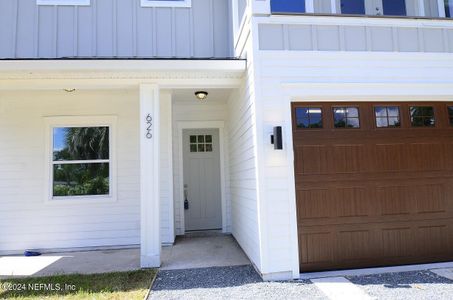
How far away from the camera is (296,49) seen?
471cm

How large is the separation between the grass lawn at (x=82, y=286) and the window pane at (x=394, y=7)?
6.15 metres

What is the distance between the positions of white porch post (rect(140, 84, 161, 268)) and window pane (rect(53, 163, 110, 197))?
1.92 m

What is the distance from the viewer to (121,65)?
5020 mm

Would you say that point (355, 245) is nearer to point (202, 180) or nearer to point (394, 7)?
point (202, 180)

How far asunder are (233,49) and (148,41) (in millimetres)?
1550

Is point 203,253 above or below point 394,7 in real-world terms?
below

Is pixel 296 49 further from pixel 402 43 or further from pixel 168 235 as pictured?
pixel 168 235

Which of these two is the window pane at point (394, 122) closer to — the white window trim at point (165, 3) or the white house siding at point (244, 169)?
the white house siding at point (244, 169)

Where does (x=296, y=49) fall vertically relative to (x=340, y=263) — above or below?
above

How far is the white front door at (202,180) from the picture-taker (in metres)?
7.67

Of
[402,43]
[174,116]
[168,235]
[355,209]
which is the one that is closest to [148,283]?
[168,235]

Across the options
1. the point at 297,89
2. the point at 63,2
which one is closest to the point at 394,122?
the point at 297,89

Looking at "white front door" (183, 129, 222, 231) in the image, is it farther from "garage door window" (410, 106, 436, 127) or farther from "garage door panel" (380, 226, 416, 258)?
"garage door window" (410, 106, 436, 127)

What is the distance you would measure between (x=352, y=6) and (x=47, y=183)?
6535mm
